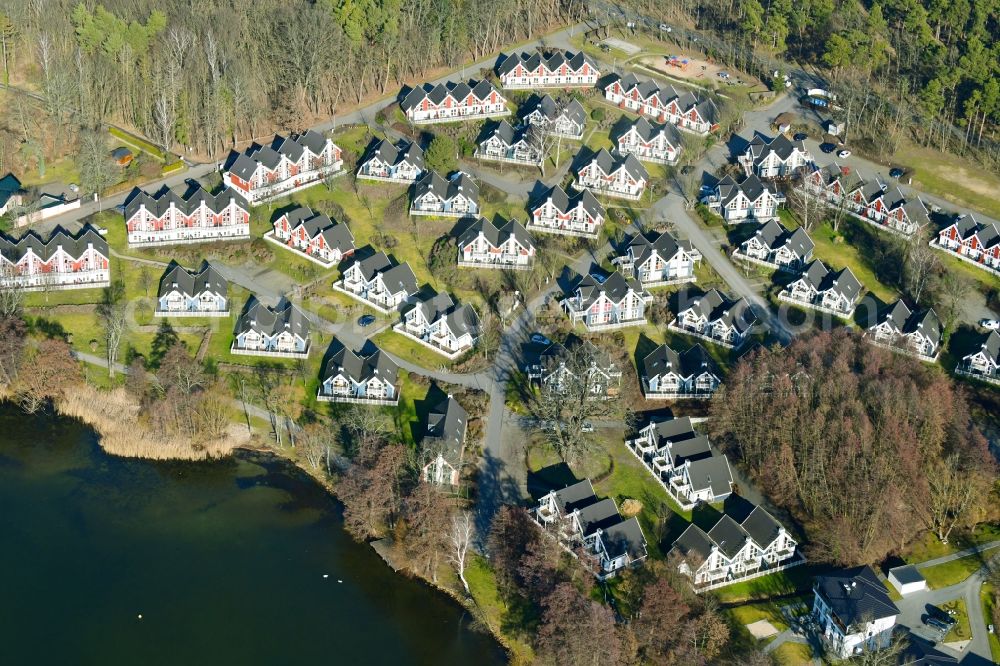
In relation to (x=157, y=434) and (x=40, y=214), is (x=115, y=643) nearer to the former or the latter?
(x=157, y=434)

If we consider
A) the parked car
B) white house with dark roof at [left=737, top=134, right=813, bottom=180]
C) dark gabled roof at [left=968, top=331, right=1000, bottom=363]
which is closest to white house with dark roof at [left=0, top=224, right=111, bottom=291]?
the parked car

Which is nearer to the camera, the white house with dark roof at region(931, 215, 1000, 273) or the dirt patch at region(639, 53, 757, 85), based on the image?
the white house with dark roof at region(931, 215, 1000, 273)

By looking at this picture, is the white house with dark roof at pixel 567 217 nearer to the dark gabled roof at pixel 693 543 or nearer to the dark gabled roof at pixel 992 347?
the dark gabled roof at pixel 992 347

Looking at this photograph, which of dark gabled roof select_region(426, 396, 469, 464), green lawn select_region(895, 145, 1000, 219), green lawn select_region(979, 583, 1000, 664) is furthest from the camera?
green lawn select_region(895, 145, 1000, 219)

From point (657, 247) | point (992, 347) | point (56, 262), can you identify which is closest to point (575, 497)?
point (657, 247)

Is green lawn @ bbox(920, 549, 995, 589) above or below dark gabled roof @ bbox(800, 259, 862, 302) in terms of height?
below

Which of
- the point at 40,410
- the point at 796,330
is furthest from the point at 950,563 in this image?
the point at 40,410

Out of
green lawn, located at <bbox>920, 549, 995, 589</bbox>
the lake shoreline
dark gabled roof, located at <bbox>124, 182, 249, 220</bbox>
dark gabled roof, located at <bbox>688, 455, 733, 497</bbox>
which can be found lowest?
the lake shoreline

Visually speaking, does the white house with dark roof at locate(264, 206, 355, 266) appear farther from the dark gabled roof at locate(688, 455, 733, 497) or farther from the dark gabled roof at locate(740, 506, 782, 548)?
the dark gabled roof at locate(740, 506, 782, 548)
